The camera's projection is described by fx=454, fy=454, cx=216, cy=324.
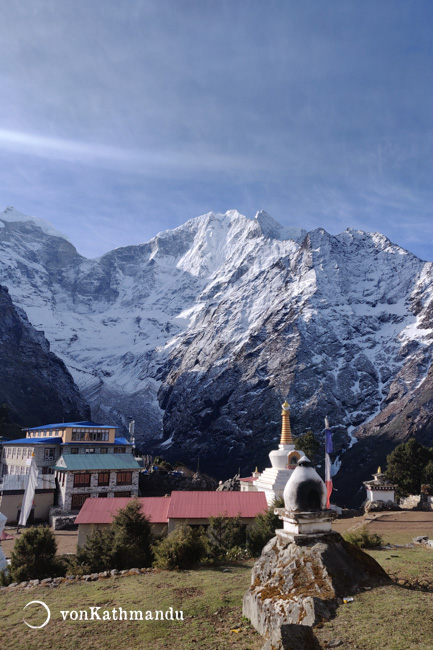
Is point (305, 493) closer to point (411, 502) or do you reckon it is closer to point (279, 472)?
point (279, 472)

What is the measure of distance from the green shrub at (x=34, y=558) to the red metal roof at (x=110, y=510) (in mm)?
8124

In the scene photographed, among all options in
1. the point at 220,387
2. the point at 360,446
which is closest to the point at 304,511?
the point at 360,446

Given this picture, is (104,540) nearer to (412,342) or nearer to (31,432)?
(31,432)

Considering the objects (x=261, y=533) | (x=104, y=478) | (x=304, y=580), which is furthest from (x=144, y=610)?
(x=104, y=478)

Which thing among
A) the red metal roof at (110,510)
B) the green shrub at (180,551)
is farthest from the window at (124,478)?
the green shrub at (180,551)

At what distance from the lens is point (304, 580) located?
13.4 meters

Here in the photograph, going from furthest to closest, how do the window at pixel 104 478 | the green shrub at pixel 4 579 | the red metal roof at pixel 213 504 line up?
the window at pixel 104 478 → the red metal roof at pixel 213 504 → the green shrub at pixel 4 579

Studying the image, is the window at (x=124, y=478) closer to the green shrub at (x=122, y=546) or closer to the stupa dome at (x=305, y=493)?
the green shrub at (x=122, y=546)

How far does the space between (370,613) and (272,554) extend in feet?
13.3

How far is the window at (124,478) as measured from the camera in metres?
56.5

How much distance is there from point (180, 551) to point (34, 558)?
24.6 ft

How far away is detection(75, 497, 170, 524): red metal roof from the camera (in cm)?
3167

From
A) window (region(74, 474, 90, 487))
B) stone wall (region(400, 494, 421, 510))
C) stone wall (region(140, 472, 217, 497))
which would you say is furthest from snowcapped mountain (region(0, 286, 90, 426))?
stone wall (region(400, 494, 421, 510))

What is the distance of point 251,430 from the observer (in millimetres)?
153750
